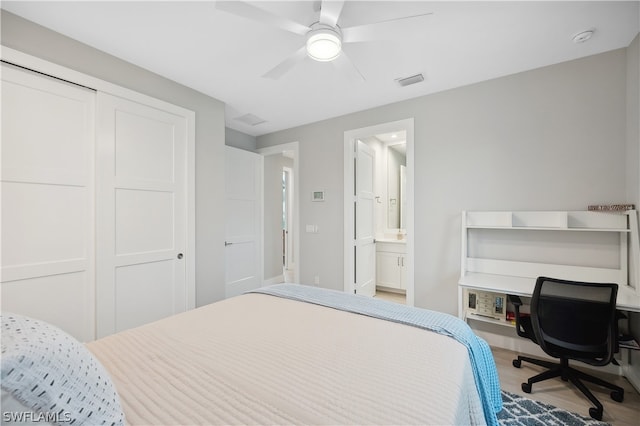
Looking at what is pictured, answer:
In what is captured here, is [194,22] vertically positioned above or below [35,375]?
above

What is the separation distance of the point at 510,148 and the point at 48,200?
386cm

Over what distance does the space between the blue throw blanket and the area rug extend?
1.16 feet

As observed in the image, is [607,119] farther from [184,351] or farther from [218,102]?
[218,102]

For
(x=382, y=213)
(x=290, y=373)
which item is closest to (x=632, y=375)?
(x=290, y=373)

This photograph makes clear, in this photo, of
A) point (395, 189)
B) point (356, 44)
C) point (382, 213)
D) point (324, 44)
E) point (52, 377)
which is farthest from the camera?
point (395, 189)

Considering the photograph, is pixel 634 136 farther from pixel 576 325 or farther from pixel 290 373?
pixel 290 373

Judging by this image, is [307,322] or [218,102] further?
[218,102]

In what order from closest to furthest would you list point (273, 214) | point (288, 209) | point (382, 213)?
point (273, 214) → point (382, 213) → point (288, 209)

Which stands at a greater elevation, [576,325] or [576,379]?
[576,325]

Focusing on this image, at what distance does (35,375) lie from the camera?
53cm

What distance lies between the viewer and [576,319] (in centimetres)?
173

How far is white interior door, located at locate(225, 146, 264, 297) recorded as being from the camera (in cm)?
379

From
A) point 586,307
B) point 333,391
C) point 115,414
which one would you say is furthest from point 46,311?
point 586,307

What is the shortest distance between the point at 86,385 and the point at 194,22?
214cm
